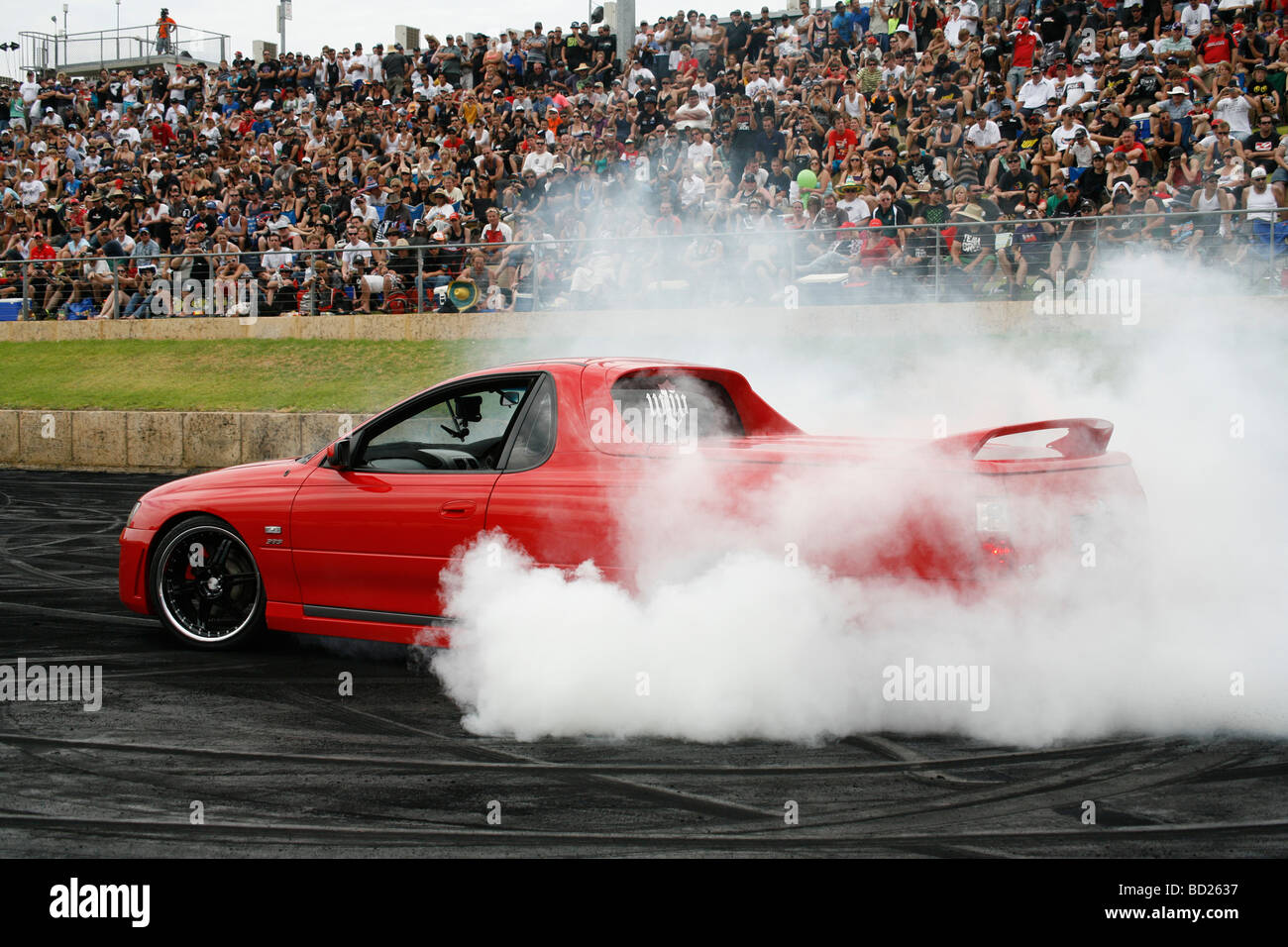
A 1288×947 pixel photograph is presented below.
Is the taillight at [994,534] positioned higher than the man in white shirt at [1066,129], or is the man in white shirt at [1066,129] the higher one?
the man in white shirt at [1066,129]

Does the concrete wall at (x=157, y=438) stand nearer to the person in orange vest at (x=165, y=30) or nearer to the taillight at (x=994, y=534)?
the taillight at (x=994, y=534)

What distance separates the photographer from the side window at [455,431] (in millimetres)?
5723

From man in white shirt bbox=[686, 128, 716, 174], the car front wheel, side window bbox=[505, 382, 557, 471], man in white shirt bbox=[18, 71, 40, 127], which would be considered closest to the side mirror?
the car front wheel

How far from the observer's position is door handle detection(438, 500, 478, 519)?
17.9ft

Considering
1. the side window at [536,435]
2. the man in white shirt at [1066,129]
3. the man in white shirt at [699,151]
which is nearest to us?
the side window at [536,435]

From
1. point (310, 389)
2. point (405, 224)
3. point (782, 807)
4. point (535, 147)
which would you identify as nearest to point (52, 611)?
point (782, 807)

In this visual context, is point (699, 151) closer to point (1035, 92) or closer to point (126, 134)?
point (1035, 92)

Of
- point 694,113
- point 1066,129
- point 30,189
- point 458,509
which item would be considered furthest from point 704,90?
point 458,509

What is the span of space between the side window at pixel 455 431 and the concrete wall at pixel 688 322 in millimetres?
7257

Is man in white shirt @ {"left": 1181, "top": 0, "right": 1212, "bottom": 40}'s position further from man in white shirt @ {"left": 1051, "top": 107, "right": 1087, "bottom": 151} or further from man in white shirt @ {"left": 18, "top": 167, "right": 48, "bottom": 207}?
man in white shirt @ {"left": 18, "top": 167, "right": 48, "bottom": 207}

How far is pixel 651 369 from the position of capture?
5.68 meters

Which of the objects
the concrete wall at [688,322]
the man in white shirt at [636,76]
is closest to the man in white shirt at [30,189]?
the concrete wall at [688,322]

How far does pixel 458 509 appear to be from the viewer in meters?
5.49
